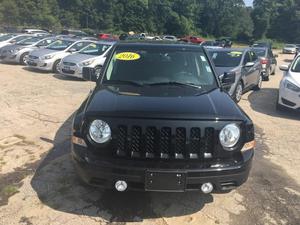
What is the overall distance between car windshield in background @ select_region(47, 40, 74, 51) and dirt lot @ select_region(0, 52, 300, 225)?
9627mm

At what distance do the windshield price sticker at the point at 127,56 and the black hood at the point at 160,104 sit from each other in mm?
667

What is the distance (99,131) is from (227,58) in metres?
8.54

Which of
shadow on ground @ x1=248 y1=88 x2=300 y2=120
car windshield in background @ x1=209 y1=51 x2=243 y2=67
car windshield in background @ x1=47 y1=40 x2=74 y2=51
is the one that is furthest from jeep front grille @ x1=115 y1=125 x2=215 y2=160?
car windshield in background @ x1=47 y1=40 x2=74 y2=51

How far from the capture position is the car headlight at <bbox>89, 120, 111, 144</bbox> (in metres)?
3.83

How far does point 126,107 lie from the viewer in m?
4.02

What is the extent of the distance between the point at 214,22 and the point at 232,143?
101 m

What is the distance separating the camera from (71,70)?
47.0ft

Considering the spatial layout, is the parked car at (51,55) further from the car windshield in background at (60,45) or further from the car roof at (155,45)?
the car roof at (155,45)

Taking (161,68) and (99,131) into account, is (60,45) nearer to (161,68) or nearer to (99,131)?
(161,68)

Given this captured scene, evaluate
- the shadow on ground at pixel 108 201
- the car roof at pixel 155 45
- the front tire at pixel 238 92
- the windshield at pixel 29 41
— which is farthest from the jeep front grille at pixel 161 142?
the windshield at pixel 29 41

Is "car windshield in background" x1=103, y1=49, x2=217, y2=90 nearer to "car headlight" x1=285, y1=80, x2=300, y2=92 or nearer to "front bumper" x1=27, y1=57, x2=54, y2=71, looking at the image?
"car headlight" x1=285, y1=80, x2=300, y2=92

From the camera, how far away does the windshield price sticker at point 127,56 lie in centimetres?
544

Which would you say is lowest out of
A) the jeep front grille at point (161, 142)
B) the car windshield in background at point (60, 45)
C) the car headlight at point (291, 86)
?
the car windshield in background at point (60, 45)

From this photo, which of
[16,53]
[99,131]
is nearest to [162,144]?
[99,131]
